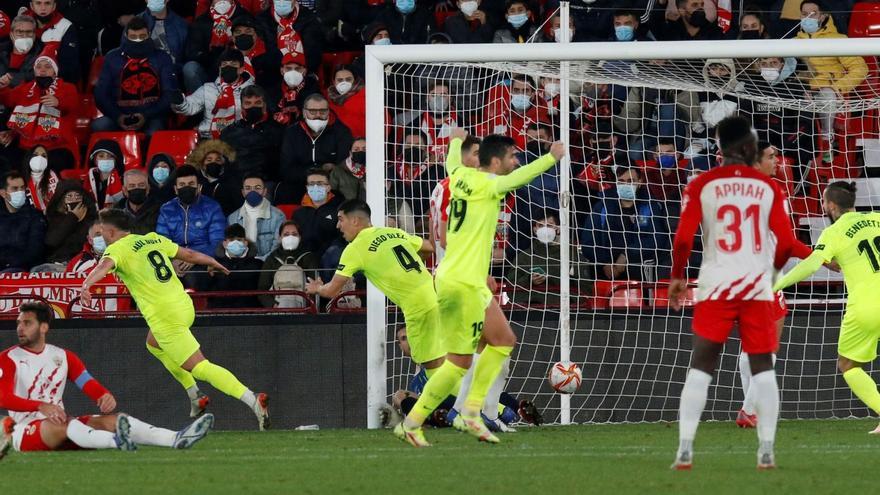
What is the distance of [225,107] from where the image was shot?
18125mm

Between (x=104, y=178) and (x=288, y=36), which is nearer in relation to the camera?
(x=104, y=178)

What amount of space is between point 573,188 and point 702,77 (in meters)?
1.66

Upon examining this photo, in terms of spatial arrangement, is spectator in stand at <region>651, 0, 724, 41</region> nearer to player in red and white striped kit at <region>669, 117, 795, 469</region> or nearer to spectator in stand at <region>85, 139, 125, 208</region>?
spectator in stand at <region>85, 139, 125, 208</region>

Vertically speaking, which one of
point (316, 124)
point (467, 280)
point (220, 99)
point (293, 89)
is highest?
point (293, 89)

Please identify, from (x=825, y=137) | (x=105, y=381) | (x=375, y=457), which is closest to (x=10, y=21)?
(x=105, y=381)

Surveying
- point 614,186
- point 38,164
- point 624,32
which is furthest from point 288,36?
point 614,186

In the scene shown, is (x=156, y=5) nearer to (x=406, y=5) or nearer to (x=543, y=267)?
(x=406, y=5)

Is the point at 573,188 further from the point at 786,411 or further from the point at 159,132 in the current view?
the point at 159,132

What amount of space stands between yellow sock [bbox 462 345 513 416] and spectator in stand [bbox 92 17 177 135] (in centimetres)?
823

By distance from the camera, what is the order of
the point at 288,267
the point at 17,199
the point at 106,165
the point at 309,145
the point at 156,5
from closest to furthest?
the point at 288,267
the point at 17,199
the point at 309,145
the point at 106,165
the point at 156,5

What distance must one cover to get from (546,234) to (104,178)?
17.6 ft

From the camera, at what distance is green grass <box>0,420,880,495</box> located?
8219mm

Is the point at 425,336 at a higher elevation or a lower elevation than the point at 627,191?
lower

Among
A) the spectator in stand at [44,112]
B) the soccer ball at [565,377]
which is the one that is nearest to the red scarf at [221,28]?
the spectator in stand at [44,112]
